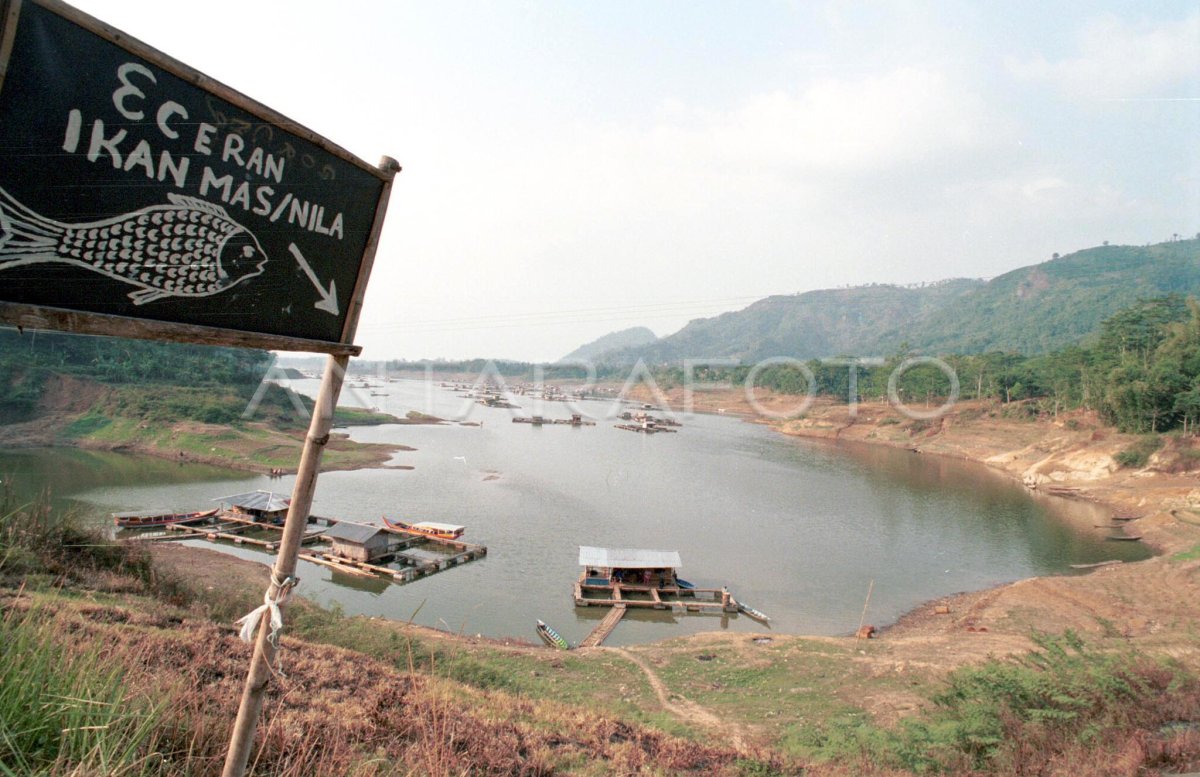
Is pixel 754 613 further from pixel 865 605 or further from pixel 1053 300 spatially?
pixel 1053 300

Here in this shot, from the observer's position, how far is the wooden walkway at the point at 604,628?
12439 mm

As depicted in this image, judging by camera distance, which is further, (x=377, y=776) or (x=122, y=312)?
(x=377, y=776)

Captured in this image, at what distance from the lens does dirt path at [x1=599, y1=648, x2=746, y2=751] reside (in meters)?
6.89

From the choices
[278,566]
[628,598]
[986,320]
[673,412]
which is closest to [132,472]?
[628,598]

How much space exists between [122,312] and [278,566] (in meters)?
0.82

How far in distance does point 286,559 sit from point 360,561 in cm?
1570

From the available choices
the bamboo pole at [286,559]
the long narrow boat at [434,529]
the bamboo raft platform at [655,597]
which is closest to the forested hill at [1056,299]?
the bamboo raft platform at [655,597]

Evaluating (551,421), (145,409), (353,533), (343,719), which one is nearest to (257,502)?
(353,533)

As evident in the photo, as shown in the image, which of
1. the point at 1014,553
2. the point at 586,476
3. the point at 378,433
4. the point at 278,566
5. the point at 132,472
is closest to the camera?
the point at 278,566

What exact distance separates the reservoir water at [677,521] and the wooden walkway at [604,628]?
0.26 metres

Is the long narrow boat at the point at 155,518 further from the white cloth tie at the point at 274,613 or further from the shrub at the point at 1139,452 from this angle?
the shrub at the point at 1139,452

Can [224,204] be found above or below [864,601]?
above

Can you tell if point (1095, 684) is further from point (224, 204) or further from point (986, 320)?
point (986, 320)

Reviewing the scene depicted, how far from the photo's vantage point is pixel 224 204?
146 centimetres
